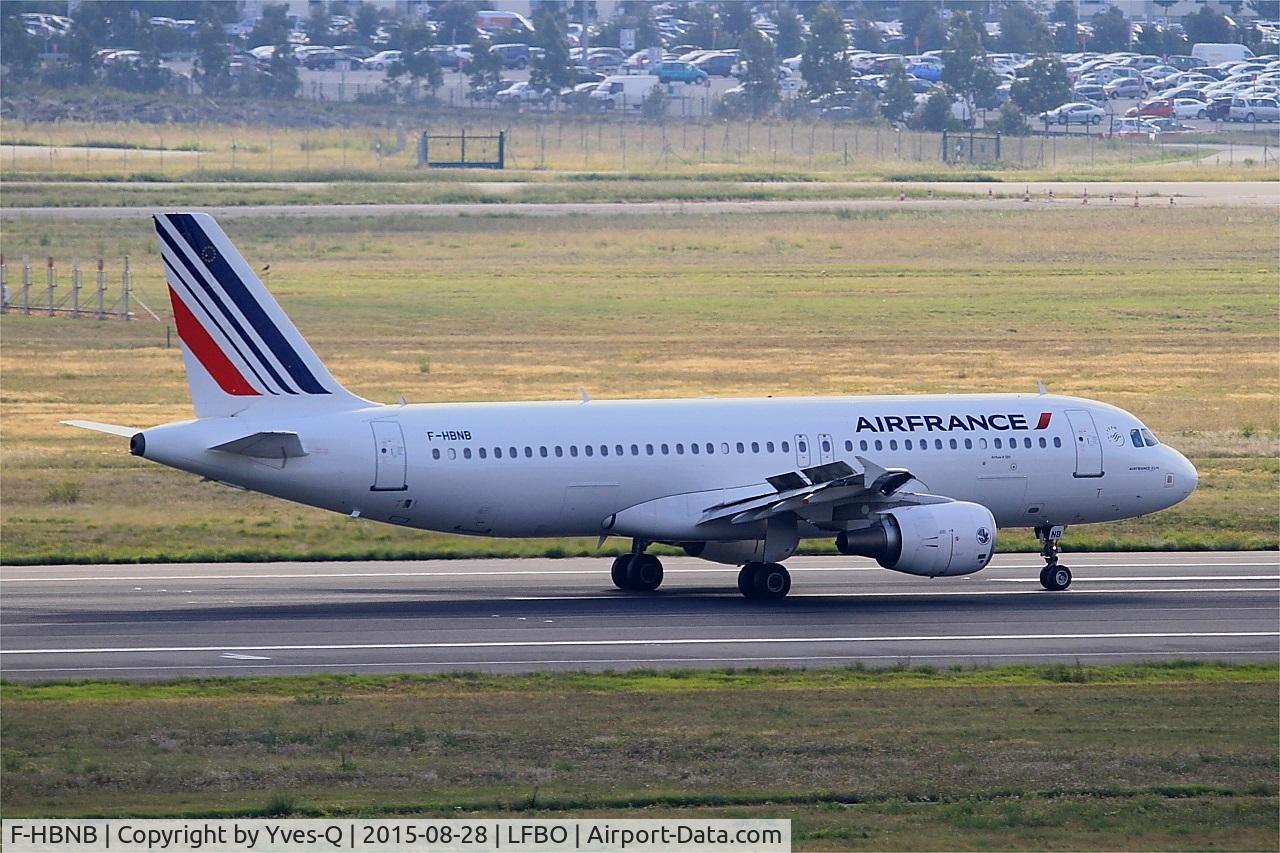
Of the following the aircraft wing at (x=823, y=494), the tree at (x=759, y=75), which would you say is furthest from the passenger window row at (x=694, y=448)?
the tree at (x=759, y=75)

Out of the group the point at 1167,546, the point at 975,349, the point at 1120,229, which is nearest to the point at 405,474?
the point at 1167,546

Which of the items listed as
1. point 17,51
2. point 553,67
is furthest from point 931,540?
point 553,67

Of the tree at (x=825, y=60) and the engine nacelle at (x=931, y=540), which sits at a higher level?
the tree at (x=825, y=60)

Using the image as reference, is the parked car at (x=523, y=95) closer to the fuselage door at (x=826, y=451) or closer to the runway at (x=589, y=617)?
the runway at (x=589, y=617)

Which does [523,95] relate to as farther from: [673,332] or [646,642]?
[646,642]

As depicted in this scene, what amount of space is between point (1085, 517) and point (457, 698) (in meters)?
17.2

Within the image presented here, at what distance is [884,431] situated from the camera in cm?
3900

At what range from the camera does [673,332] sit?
262 feet

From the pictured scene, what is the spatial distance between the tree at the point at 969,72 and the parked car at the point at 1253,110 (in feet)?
66.2

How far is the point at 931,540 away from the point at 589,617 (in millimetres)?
5990

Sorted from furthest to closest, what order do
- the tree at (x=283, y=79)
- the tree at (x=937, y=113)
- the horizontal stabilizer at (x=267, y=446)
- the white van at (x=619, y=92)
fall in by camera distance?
the white van at (x=619, y=92)
the tree at (x=283, y=79)
the tree at (x=937, y=113)
the horizontal stabilizer at (x=267, y=446)

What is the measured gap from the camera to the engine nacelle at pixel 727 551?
3828cm
